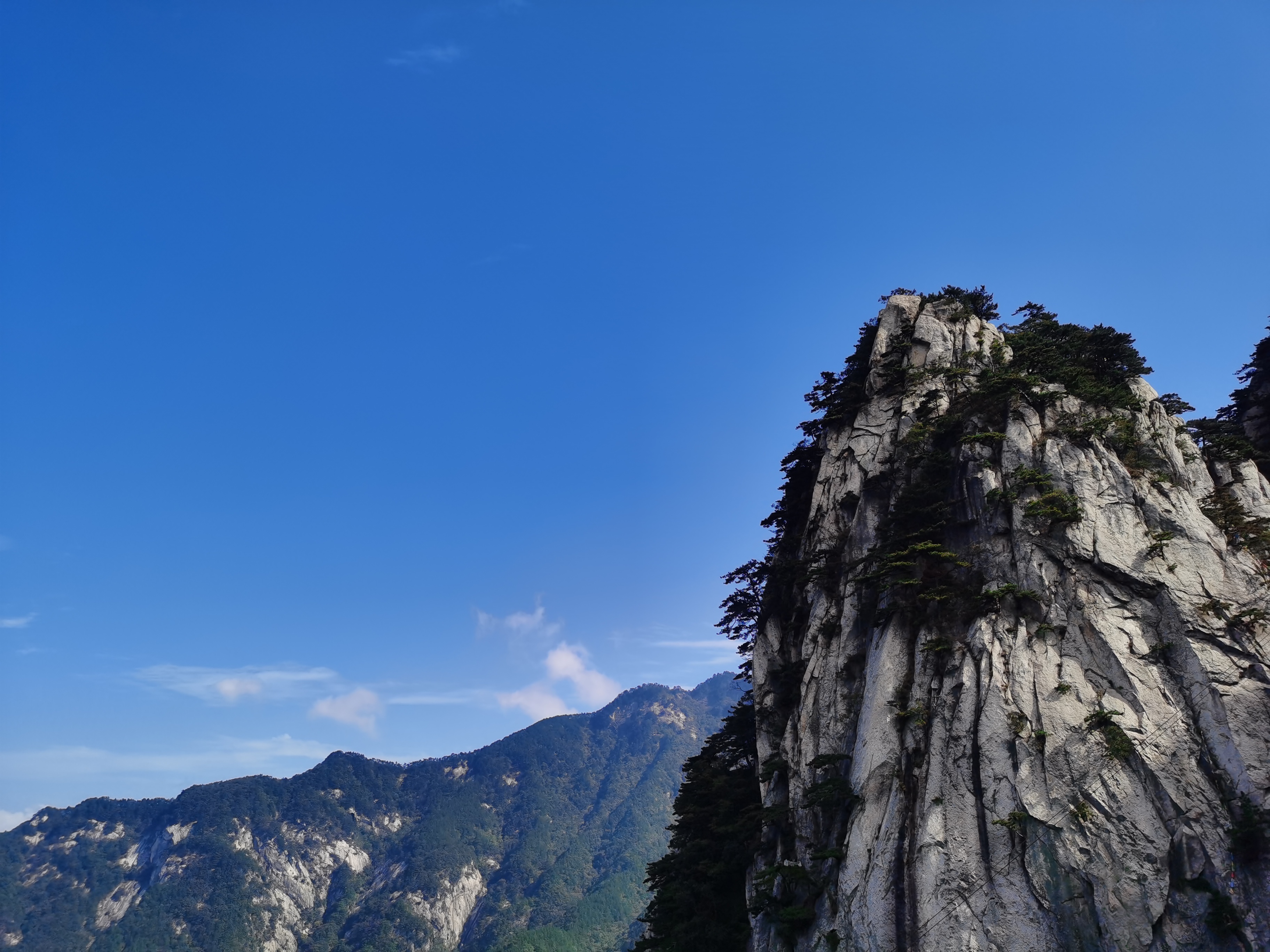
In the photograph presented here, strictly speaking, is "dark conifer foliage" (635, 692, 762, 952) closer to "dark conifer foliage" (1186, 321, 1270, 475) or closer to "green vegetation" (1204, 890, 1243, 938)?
"green vegetation" (1204, 890, 1243, 938)

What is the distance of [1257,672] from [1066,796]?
7.74 m

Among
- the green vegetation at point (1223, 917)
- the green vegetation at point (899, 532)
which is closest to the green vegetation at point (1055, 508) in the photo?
→ the green vegetation at point (899, 532)

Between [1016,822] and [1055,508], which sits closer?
[1016,822]

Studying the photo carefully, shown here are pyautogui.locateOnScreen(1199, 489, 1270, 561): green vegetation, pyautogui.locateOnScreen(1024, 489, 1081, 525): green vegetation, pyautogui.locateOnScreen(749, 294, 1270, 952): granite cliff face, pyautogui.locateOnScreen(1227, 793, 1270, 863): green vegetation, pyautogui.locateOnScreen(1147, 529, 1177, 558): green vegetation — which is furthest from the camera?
pyautogui.locateOnScreen(1199, 489, 1270, 561): green vegetation

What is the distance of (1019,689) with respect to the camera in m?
25.0

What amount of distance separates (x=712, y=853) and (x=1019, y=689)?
20852mm

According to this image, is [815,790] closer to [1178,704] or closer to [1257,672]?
[1178,704]

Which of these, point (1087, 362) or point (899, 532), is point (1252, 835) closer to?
point (899, 532)

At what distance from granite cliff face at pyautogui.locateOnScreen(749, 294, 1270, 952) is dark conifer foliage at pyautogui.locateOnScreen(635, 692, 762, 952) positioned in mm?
3892

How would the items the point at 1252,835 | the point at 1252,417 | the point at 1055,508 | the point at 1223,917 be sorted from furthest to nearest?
1. the point at 1252,417
2. the point at 1055,508
3. the point at 1252,835
4. the point at 1223,917

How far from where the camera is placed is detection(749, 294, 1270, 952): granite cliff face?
21125 millimetres

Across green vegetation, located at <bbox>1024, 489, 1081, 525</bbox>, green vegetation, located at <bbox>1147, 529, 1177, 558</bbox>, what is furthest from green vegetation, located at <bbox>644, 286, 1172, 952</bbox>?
green vegetation, located at <bbox>1147, 529, 1177, 558</bbox>

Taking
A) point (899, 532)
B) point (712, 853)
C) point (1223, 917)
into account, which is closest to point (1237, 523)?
point (899, 532)

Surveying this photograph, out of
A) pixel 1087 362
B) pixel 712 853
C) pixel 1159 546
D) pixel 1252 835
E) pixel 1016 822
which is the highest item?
pixel 1087 362
